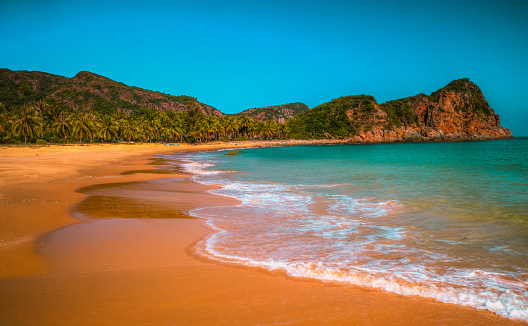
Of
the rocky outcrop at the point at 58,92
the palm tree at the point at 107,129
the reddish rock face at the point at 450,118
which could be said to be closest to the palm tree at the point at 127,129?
the palm tree at the point at 107,129

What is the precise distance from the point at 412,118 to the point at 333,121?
51.8 m

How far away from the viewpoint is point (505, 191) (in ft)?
42.5

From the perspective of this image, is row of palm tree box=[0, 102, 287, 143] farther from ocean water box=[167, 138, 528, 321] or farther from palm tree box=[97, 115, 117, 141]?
ocean water box=[167, 138, 528, 321]

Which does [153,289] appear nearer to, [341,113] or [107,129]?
[107,129]

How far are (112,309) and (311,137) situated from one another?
15258 centimetres

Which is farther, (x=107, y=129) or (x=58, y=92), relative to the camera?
(x=58, y=92)

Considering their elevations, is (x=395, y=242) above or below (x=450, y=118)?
below

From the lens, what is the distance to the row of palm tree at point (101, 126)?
69.2 meters

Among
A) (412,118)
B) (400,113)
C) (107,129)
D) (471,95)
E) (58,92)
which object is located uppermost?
(471,95)

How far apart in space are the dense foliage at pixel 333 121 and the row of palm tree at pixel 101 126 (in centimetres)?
3624

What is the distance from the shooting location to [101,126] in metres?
84.1

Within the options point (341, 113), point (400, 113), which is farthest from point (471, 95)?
point (341, 113)

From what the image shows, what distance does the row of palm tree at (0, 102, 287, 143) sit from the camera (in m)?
69.2

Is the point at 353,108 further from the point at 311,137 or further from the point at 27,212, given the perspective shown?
the point at 27,212
